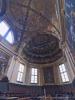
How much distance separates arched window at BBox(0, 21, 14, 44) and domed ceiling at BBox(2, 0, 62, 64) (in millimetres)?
612

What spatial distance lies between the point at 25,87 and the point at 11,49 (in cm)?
393

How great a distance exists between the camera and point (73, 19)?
899cm

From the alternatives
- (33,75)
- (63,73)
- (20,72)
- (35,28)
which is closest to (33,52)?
(33,75)

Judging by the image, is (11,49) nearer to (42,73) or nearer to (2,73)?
(2,73)

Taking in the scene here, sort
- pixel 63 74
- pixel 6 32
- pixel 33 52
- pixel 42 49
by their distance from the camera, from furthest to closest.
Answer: pixel 42 49
pixel 33 52
pixel 63 74
pixel 6 32

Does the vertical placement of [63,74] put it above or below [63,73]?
below

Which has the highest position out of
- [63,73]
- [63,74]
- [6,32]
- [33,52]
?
[6,32]

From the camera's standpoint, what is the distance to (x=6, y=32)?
16.1m

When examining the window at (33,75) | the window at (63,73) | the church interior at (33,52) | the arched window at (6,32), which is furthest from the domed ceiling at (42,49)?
the arched window at (6,32)

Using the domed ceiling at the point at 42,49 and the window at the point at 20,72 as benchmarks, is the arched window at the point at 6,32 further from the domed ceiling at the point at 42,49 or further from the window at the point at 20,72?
the window at the point at 20,72

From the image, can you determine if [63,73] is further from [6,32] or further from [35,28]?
[6,32]

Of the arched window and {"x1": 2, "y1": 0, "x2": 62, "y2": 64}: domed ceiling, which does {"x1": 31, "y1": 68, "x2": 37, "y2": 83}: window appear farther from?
the arched window

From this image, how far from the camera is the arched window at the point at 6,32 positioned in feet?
51.3

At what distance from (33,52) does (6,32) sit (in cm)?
422
